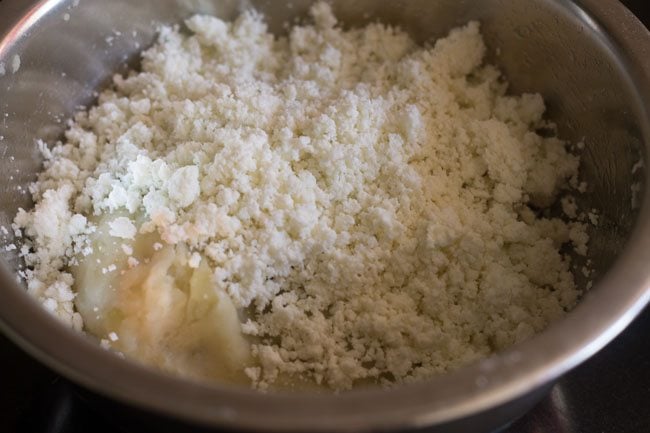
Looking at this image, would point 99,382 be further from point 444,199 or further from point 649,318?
point 649,318

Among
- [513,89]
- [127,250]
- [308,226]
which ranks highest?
[513,89]

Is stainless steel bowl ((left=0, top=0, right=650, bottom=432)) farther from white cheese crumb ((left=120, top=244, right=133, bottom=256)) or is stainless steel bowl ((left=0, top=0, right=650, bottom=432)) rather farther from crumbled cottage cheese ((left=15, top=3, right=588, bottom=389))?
white cheese crumb ((left=120, top=244, right=133, bottom=256))

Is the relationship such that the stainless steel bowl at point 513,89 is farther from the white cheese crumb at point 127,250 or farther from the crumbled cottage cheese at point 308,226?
the white cheese crumb at point 127,250

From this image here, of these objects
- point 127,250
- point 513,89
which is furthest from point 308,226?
point 513,89

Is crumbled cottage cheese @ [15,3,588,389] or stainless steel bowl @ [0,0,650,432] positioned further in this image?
crumbled cottage cheese @ [15,3,588,389]

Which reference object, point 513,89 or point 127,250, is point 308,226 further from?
point 513,89

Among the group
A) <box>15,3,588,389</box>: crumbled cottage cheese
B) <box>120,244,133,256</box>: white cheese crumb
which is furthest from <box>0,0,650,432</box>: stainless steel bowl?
<box>120,244,133,256</box>: white cheese crumb
